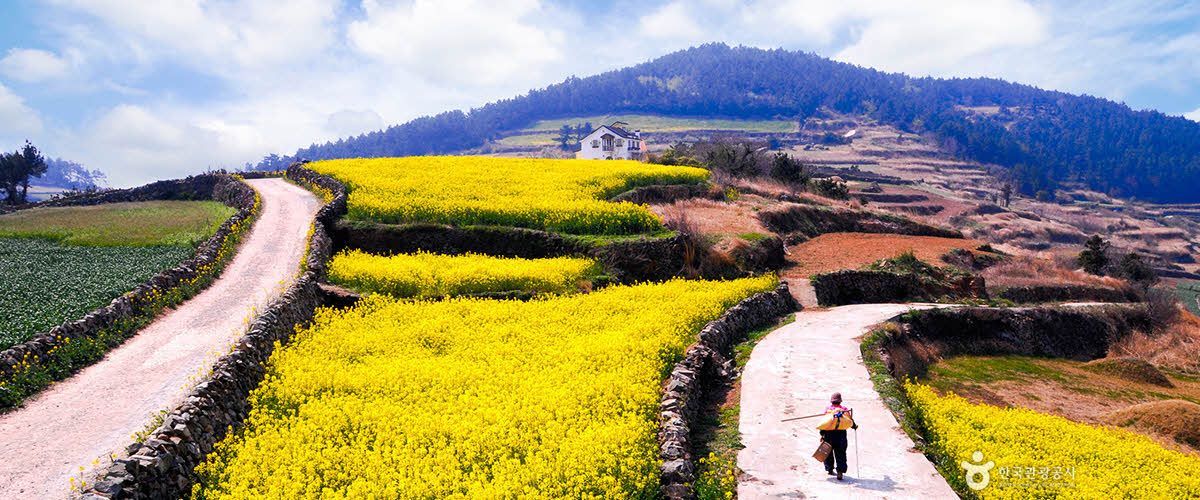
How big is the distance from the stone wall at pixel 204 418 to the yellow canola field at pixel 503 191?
9735 mm

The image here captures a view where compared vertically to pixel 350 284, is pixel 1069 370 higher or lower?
lower

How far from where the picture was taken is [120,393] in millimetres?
12875

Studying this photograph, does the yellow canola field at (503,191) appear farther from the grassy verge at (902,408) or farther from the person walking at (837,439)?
the person walking at (837,439)

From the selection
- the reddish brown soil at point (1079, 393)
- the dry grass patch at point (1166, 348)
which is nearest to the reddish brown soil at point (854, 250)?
the dry grass patch at point (1166, 348)

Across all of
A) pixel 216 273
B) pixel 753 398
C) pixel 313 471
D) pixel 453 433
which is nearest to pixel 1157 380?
pixel 753 398

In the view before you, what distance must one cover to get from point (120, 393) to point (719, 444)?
12289mm

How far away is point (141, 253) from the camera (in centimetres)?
2370

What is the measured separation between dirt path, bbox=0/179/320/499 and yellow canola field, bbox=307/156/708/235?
7128mm

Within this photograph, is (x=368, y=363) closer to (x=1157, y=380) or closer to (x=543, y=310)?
(x=543, y=310)

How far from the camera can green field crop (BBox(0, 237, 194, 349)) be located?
50.2 ft

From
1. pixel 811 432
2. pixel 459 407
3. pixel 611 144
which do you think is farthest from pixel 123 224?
pixel 611 144

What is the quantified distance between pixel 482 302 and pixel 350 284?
16.9 feet

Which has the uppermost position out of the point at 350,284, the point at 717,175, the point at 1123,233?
the point at 717,175

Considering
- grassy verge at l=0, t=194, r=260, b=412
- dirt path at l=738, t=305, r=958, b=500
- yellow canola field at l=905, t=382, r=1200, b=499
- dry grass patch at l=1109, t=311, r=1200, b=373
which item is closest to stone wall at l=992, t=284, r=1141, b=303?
dry grass patch at l=1109, t=311, r=1200, b=373
